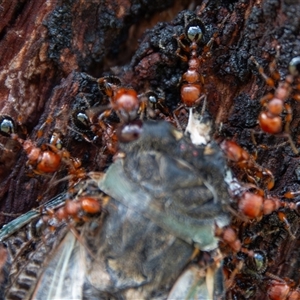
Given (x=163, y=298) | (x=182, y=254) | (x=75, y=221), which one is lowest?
(x=163, y=298)

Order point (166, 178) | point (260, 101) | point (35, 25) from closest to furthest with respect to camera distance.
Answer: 1. point (166, 178)
2. point (260, 101)
3. point (35, 25)

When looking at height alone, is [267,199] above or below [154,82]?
below

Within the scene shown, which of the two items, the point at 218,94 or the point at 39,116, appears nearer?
the point at 218,94

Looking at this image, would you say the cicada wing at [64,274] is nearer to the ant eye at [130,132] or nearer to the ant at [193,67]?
the ant eye at [130,132]

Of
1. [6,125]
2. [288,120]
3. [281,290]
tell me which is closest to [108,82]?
[6,125]

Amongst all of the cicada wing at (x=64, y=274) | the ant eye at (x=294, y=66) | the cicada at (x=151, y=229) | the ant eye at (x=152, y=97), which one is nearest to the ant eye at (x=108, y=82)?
the ant eye at (x=152, y=97)

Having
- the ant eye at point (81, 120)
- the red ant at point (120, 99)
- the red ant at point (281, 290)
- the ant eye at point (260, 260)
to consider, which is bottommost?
the red ant at point (281, 290)

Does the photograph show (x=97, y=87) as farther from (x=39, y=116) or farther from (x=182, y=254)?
(x=182, y=254)

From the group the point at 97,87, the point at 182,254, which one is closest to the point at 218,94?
the point at 97,87
